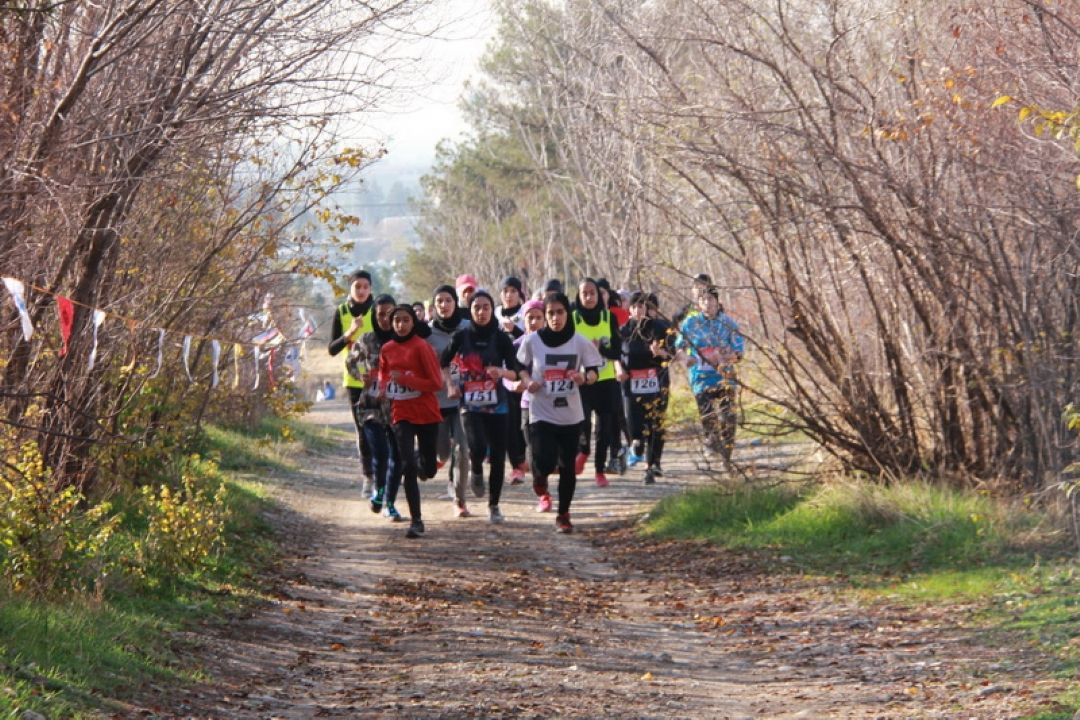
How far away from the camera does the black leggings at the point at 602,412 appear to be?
595 inches

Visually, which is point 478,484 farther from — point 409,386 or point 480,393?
point 409,386

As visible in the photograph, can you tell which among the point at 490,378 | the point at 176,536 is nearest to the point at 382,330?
the point at 490,378

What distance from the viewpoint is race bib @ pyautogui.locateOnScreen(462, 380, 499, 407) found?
1295 centimetres

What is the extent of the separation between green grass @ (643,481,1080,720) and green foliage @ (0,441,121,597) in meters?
4.67

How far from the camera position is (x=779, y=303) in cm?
1130

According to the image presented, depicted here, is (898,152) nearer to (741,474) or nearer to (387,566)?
(741,474)

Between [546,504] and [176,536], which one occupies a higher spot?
[176,536]

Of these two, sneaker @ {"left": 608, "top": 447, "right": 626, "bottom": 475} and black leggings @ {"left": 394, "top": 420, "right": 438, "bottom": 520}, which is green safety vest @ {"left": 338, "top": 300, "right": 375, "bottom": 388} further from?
sneaker @ {"left": 608, "top": 447, "right": 626, "bottom": 475}

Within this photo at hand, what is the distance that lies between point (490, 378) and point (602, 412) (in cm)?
260

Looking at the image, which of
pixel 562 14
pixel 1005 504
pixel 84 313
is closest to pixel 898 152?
pixel 1005 504

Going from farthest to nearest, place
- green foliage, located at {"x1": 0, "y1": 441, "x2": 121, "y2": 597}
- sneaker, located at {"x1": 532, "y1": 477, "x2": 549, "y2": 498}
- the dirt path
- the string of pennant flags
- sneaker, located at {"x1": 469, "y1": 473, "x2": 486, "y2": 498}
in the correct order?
sneaker, located at {"x1": 469, "y1": 473, "x2": 486, "y2": 498}, sneaker, located at {"x1": 532, "y1": 477, "x2": 549, "y2": 498}, green foliage, located at {"x1": 0, "y1": 441, "x2": 121, "y2": 597}, the string of pennant flags, the dirt path

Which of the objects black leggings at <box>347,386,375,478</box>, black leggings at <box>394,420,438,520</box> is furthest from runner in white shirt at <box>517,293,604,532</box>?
black leggings at <box>347,386,375,478</box>

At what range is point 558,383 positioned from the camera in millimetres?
12312

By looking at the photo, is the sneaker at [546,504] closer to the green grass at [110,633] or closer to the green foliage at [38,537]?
the green grass at [110,633]
